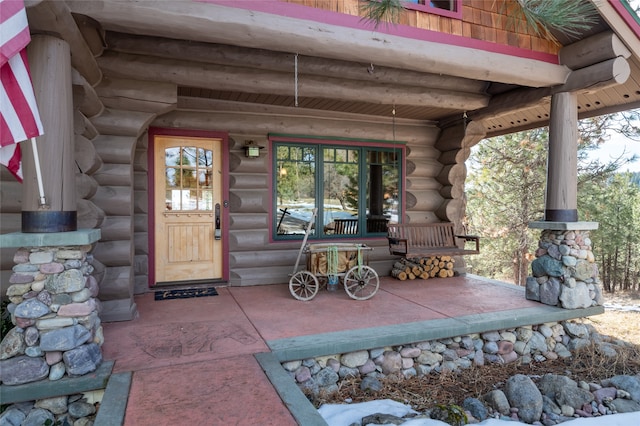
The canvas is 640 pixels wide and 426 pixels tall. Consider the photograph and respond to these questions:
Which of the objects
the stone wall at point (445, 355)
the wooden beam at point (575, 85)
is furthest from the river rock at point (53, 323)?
the wooden beam at point (575, 85)

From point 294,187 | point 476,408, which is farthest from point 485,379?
point 294,187

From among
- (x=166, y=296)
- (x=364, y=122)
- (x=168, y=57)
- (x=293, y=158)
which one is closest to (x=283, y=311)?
(x=166, y=296)

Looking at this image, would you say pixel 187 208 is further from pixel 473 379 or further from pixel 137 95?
pixel 473 379

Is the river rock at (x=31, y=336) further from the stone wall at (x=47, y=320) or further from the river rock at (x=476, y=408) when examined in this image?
the river rock at (x=476, y=408)

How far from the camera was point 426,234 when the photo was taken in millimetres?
6039

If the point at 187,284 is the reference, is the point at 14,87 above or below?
above

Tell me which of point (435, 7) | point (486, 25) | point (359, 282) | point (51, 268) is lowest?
point (359, 282)

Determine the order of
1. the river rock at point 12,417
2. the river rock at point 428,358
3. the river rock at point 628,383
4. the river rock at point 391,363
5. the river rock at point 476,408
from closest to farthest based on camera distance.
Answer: the river rock at point 12,417, the river rock at point 476,408, the river rock at point 628,383, the river rock at point 391,363, the river rock at point 428,358

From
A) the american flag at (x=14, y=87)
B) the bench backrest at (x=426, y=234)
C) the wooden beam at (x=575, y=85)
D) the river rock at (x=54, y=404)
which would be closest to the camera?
the american flag at (x=14, y=87)

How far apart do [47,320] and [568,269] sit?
5.15m

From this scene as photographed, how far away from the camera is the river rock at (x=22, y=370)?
8.09ft

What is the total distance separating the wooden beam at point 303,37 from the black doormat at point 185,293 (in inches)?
121

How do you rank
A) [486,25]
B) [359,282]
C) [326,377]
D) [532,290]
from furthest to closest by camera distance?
[359,282], [532,290], [486,25], [326,377]

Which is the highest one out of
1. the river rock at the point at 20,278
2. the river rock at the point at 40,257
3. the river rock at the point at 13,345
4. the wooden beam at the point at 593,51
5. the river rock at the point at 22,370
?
the wooden beam at the point at 593,51
